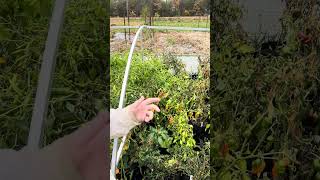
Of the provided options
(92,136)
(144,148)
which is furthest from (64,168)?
(144,148)

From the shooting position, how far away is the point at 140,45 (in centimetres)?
228

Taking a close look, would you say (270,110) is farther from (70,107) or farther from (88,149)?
(88,149)

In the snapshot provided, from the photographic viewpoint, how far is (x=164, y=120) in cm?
211

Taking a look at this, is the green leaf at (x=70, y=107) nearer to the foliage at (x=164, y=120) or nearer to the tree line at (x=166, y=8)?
the foliage at (x=164, y=120)

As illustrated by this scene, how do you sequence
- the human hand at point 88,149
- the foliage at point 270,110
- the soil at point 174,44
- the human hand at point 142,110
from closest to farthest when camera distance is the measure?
the human hand at point 88,149, the human hand at point 142,110, the foliage at point 270,110, the soil at point 174,44

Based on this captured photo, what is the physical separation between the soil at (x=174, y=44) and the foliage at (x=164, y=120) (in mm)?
154

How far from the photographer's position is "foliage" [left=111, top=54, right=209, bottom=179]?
6.66 ft

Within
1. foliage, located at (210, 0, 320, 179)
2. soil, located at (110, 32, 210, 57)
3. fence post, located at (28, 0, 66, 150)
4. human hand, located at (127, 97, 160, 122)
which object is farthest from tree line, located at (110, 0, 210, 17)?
fence post, located at (28, 0, 66, 150)

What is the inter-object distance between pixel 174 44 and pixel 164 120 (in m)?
0.38

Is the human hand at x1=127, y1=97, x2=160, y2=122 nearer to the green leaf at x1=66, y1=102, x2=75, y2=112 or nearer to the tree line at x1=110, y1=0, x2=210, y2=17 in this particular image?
the green leaf at x1=66, y1=102, x2=75, y2=112

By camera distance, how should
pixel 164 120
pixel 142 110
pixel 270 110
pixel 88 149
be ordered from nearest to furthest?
pixel 88 149, pixel 142 110, pixel 270 110, pixel 164 120

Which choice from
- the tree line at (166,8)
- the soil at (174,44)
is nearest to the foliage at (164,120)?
the soil at (174,44)

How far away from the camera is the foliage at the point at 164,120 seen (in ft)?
6.66

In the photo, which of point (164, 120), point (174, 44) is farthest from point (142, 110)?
point (174, 44)
